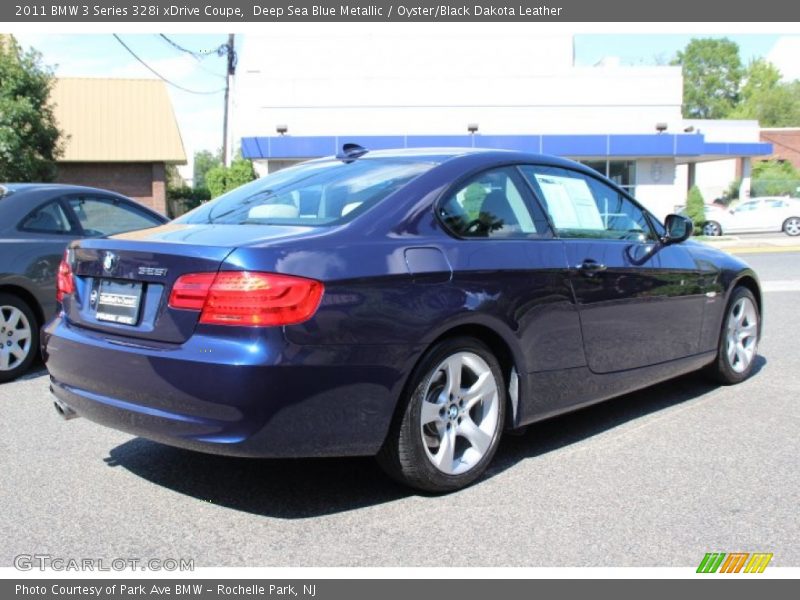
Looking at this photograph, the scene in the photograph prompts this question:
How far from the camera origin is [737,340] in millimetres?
5922

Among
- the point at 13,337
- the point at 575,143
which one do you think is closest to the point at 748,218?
the point at 575,143

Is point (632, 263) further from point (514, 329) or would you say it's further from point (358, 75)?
point (358, 75)

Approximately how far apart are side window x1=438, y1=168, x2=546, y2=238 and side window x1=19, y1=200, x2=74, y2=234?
406cm

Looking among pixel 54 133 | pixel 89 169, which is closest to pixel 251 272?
pixel 54 133

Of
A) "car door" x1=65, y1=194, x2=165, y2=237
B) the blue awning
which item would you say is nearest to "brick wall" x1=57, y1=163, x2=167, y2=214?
the blue awning

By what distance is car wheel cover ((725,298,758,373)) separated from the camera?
582 centimetres

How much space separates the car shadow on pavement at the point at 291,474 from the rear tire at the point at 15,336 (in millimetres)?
2231

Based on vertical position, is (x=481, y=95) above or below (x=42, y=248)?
above

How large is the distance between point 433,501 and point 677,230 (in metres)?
2.66

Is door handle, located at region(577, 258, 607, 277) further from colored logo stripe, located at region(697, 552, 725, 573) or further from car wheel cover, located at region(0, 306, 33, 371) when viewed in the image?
car wheel cover, located at region(0, 306, 33, 371)

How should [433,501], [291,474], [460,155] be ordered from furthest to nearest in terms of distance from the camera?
[460,155]
[291,474]
[433,501]

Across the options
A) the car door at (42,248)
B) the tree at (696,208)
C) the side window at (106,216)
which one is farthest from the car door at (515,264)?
the tree at (696,208)

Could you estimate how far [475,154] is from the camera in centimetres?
419

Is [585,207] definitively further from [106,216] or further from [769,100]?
[769,100]
